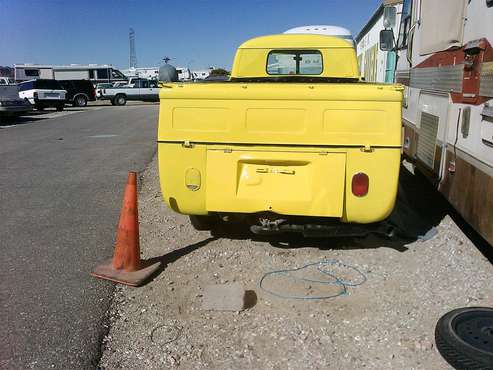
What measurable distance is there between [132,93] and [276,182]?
111 ft

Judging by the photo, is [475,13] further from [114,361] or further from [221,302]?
[114,361]

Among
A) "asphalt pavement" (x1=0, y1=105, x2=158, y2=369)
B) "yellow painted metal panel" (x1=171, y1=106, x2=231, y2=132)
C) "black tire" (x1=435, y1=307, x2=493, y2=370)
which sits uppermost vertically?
"yellow painted metal panel" (x1=171, y1=106, x2=231, y2=132)

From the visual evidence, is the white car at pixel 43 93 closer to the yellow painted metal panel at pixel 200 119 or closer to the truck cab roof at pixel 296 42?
the truck cab roof at pixel 296 42

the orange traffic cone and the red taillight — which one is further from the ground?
the red taillight

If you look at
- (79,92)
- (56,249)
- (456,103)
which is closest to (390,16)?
(456,103)

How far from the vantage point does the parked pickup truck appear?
3512 cm

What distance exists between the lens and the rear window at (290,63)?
6.82 m

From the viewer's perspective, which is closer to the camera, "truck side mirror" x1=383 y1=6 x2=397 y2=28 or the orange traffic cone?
the orange traffic cone

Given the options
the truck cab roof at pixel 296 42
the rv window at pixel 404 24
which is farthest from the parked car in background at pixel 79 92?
the rv window at pixel 404 24

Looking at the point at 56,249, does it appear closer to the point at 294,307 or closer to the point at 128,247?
the point at 128,247

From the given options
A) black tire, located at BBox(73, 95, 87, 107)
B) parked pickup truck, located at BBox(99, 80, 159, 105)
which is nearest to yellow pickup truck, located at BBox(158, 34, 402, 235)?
black tire, located at BBox(73, 95, 87, 107)

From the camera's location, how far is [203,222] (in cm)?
511

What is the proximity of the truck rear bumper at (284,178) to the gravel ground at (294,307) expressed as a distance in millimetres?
536

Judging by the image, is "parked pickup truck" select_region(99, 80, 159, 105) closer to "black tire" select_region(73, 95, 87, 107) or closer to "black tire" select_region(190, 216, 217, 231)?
"black tire" select_region(73, 95, 87, 107)
